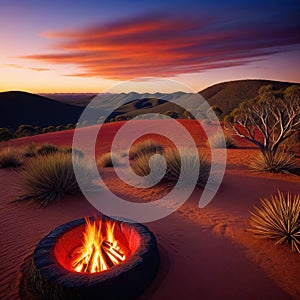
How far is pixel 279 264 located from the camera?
3840mm

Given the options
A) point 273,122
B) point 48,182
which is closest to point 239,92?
point 273,122

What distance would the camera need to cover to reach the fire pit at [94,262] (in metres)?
2.94

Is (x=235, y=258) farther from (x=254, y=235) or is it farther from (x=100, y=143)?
(x=100, y=143)

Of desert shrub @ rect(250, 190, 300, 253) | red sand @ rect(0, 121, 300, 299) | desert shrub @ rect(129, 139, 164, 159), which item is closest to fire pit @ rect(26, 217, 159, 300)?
red sand @ rect(0, 121, 300, 299)

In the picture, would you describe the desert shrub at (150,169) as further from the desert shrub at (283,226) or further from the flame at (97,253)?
the flame at (97,253)

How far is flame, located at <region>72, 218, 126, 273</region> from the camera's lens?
353 cm

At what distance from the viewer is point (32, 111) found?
6869cm

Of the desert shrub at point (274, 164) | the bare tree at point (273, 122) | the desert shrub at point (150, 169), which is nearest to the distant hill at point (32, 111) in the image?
the bare tree at point (273, 122)

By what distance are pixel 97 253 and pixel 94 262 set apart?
12 cm

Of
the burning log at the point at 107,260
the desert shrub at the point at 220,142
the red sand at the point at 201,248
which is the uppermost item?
the burning log at the point at 107,260

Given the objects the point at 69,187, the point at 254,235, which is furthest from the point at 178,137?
the point at 254,235

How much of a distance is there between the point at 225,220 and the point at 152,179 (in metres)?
2.97

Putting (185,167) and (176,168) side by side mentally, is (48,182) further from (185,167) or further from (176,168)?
(185,167)

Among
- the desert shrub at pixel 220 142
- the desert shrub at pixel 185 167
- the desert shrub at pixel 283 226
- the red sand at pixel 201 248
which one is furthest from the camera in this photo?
the desert shrub at pixel 220 142
